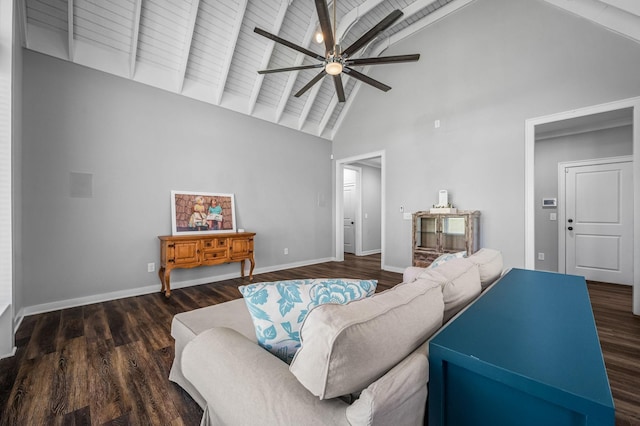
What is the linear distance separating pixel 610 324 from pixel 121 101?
21.0 feet

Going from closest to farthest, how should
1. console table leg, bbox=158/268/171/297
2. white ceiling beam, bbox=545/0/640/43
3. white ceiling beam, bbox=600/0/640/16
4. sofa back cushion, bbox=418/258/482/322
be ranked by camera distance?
sofa back cushion, bbox=418/258/482/322 < white ceiling beam, bbox=600/0/640/16 < white ceiling beam, bbox=545/0/640/43 < console table leg, bbox=158/268/171/297

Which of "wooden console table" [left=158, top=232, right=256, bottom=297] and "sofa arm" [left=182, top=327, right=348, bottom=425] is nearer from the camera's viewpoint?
"sofa arm" [left=182, top=327, right=348, bottom=425]

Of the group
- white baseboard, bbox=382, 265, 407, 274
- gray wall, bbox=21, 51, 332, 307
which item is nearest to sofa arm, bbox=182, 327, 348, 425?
gray wall, bbox=21, 51, 332, 307

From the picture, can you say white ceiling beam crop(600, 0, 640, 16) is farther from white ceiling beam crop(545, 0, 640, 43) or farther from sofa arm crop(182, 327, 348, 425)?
sofa arm crop(182, 327, 348, 425)

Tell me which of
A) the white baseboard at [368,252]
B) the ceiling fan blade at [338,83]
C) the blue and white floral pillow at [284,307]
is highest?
the ceiling fan blade at [338,83]

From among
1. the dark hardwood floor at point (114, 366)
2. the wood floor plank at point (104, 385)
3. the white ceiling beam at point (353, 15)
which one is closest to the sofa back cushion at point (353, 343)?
the dark hardwood floor at point (114, 366)

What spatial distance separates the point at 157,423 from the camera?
4.95 feet

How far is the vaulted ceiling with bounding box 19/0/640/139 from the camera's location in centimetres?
316

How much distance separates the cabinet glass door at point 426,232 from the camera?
4.44 meters

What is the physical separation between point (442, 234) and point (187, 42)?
4707mm

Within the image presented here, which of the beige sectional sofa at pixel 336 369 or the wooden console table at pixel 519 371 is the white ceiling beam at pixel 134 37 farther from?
the wooden console table at pixel 519 371

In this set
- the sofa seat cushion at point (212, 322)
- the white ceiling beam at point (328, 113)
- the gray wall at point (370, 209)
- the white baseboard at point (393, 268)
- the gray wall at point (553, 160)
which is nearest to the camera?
the sofa seat cushion at point (212, 322)

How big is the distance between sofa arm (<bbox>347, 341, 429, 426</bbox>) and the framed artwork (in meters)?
3.99

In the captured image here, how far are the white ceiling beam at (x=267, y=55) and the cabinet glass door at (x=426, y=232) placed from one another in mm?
3598
